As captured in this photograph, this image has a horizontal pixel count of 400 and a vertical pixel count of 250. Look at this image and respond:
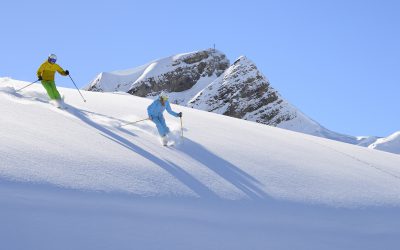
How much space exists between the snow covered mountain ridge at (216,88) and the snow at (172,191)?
85697 mm

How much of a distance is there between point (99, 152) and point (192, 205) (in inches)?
72.4

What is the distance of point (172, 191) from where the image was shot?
672 cm

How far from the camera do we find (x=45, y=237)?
195 inches

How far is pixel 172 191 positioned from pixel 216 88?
93.3 meters

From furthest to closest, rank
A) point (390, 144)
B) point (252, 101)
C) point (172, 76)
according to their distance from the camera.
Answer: point (252, 101), point (172, 76), point (390, 144)

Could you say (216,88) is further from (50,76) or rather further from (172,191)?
(172,191)

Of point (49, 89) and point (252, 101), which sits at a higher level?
point (252, 101)

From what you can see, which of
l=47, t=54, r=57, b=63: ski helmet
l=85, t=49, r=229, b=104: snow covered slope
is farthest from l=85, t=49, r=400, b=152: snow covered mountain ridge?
l=47, t=54, r=57, b=63: ski helmet

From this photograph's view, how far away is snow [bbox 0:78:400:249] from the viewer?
17.7 feet

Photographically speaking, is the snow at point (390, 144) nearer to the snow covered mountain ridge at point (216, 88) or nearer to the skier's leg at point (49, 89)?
the snow covered mountain ridge at point (216, 88)

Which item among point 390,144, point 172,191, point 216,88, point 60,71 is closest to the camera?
point 172,191

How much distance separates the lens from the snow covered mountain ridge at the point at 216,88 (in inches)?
3868

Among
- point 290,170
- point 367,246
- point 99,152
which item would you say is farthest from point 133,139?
point 367,246

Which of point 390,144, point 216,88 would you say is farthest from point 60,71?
point 216,88
